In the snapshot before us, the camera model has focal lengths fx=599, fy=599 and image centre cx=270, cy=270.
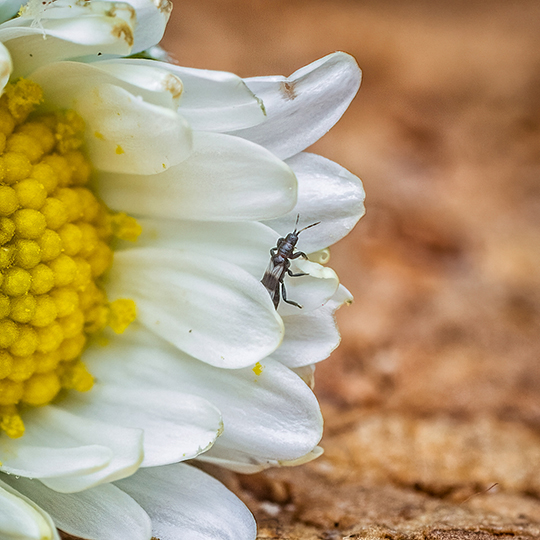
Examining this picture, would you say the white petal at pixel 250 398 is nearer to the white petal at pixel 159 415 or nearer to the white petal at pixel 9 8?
the white petal at pixel 159 415

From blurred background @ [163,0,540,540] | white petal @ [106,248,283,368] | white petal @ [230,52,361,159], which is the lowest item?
blurred background @ [163,0,540,540]

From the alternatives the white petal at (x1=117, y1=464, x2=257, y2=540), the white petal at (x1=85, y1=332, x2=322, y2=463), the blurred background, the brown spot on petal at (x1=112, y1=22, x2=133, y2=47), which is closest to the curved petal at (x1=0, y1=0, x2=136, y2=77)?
the brown spot on petal at (x1=112, y1=22, x2=133, y2=47)

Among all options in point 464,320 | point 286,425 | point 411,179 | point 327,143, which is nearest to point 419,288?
point 464,320

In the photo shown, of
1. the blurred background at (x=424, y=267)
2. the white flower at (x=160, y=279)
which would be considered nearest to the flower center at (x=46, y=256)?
→ the white flower at (x=160, y=279)

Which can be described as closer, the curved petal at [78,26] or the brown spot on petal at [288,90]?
the curved petal at [78,26]

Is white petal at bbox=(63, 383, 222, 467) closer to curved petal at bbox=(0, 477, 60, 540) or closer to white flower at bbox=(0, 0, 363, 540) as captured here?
white flower at bbox=(0, 0, 363, 540)

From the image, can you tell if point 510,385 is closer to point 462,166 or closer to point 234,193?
point 462,166
